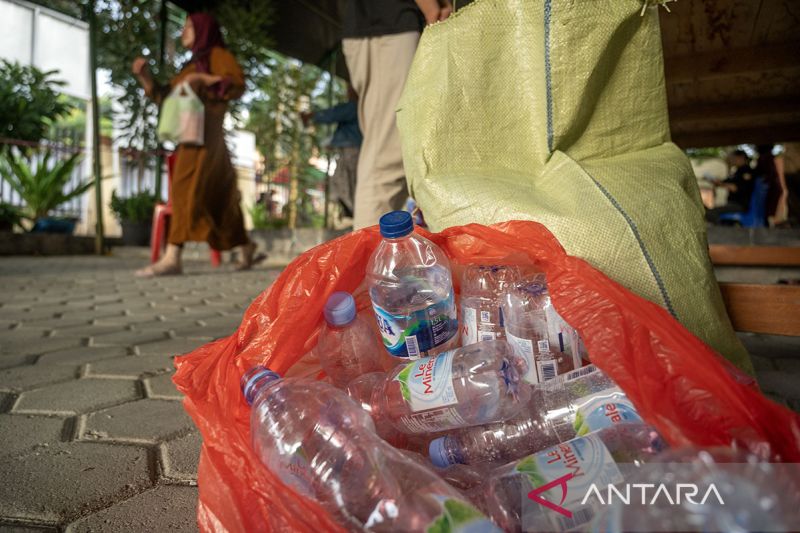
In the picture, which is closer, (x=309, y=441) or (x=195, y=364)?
(x=309, y=441)

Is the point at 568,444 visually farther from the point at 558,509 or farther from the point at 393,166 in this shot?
the point at 393,166

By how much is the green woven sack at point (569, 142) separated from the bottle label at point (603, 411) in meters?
0.27

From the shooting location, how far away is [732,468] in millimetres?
681

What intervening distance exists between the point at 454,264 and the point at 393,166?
4.50 feet

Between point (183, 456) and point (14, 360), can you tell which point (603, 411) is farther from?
point (14, 360)

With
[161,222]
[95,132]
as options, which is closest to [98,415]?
[161,222]

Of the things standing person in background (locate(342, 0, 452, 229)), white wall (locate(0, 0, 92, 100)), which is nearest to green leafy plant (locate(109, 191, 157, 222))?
white wall (locate(0, 0, 92, 100))

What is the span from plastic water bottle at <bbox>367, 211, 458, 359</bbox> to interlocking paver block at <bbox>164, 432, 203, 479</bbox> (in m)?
0.53

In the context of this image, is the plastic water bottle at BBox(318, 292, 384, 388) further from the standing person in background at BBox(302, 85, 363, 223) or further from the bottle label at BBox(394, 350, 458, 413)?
the standing person in background at BBox(302, 85, 363, 223)

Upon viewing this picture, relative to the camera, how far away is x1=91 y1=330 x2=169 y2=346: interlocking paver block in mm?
2365

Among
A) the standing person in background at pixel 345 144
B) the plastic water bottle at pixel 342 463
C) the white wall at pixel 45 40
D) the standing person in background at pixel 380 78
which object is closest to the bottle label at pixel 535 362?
the plastic water bottle at pixel 342 463

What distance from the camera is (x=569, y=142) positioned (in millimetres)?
1365

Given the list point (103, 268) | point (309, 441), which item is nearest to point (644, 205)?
point (309, 441)

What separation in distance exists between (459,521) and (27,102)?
39.0ft
